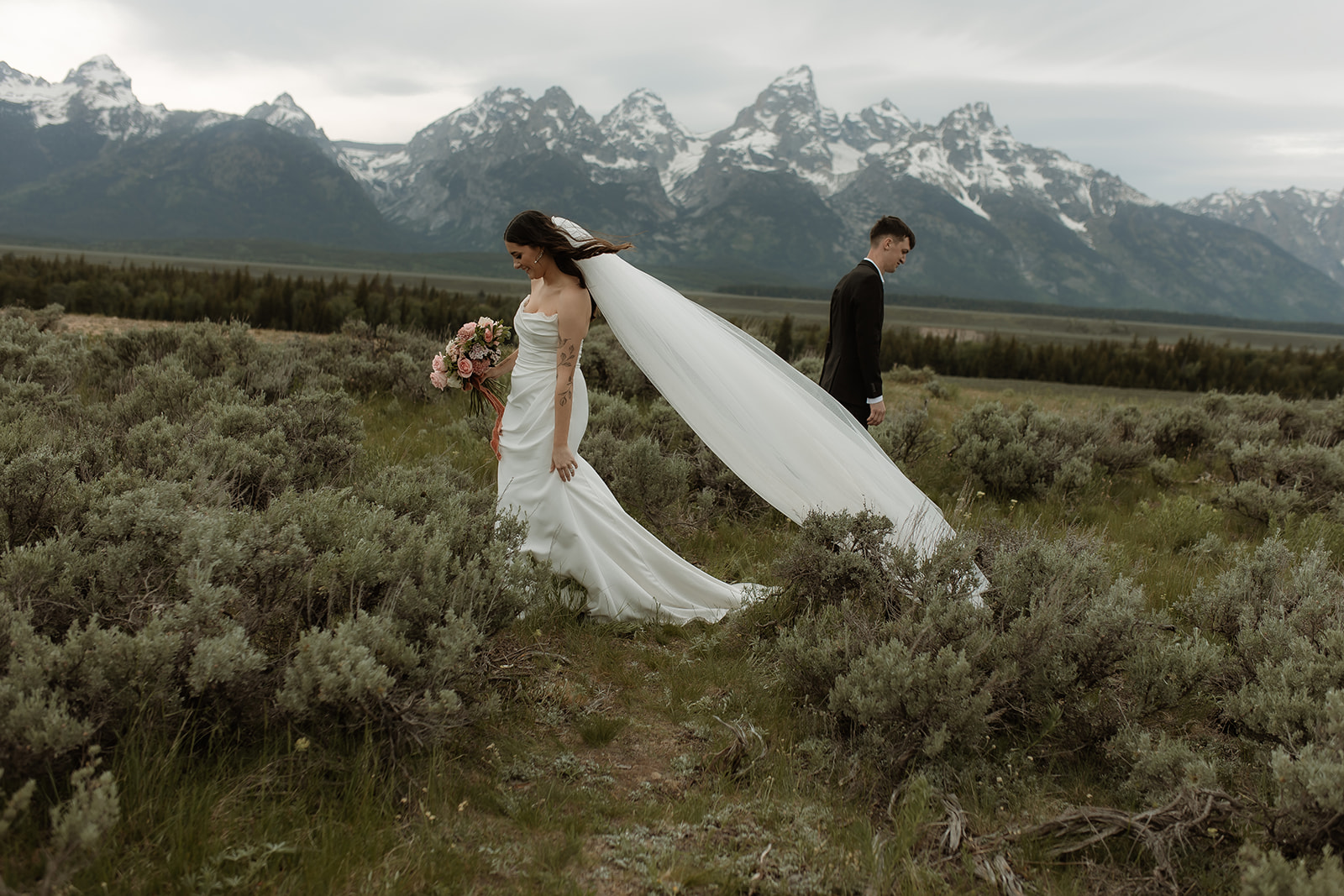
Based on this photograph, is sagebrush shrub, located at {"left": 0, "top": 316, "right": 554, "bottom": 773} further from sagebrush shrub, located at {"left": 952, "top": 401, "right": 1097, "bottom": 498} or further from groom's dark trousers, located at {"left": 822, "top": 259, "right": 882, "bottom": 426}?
sagebrush shrub, located at {"left": 952, "top": 401, "right": 1097, "bottom": 498}

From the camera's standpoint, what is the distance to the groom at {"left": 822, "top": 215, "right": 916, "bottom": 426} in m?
6.11

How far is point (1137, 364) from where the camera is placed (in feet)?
103

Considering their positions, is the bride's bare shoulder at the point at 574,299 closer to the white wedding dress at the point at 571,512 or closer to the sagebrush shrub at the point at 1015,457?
the white wedding dress at the point at 571,512

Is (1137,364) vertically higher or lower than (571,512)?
higher

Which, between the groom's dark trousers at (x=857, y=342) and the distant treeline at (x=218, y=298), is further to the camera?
the distant treeline at (x=218, y=298)

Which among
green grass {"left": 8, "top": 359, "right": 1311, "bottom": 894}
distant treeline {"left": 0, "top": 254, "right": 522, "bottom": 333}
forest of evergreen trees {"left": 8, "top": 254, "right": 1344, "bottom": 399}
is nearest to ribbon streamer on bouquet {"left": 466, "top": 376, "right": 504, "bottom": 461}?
green grass {"left": 8, "top": 359, "right": 1311, "bottom": 894}

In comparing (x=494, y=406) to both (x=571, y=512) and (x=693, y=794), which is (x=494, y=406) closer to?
(x=571, y=512)

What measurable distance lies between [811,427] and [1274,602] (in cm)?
280

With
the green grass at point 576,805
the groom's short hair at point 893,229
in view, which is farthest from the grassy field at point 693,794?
the groom's short hair at point 893,229

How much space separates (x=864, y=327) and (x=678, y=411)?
192cm

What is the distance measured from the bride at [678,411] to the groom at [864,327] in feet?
3.27

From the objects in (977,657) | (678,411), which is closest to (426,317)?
(678,411)

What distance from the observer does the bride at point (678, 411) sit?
482 cm

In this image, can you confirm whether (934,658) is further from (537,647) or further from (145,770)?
(145,770)
